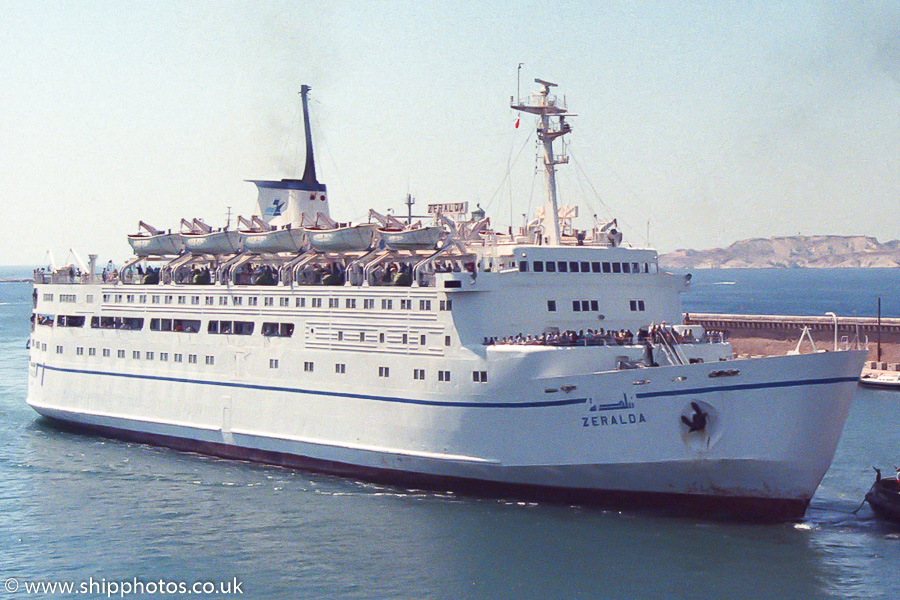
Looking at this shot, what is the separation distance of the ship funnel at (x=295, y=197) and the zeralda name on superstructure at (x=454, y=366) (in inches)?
2.5

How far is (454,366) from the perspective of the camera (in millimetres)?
24922

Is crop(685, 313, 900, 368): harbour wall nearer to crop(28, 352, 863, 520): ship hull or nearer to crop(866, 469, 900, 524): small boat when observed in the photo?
crop(866, 469, 900, 524): small boat

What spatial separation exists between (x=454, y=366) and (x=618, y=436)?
177 inches

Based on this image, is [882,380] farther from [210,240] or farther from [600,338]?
[210,240]

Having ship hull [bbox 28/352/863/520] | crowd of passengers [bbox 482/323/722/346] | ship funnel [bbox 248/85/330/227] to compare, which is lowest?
ship hull [bbox 28/352/863/520]

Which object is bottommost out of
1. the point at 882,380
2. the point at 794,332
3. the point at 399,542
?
the point at 399,542

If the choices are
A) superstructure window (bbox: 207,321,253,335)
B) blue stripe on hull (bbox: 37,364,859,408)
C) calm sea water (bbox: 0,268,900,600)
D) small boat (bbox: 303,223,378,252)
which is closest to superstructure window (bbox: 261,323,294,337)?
superstructure window (bbox: 207,321,253,335)

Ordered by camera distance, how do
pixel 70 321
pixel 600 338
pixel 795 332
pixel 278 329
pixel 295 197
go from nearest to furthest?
pixel 600 338 → pixel 278 329 → pixel 295 197 → pixel 70 321 → pixel 795 332

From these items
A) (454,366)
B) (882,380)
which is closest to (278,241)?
(454,366)

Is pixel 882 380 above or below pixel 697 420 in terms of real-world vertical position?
below

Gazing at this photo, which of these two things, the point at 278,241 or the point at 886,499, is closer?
the point at 886,499

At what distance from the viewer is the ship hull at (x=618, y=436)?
21.9 meters

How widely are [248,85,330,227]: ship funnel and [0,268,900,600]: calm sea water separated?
9.82 metres

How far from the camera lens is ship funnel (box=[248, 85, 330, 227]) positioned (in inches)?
1384
